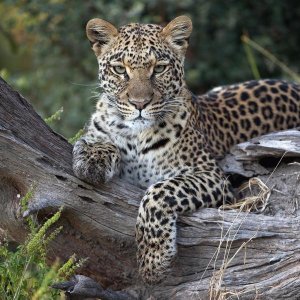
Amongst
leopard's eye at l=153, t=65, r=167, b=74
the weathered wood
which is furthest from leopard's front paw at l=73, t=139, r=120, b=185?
the weathered wood

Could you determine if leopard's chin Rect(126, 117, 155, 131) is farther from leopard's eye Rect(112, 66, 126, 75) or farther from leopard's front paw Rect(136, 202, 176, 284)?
leopard's front paw Rect(136, 202, 176, 284)

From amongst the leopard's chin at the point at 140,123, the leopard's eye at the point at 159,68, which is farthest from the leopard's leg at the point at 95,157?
the leopard's eye at the point at 159,68

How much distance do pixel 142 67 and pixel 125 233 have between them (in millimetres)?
1302

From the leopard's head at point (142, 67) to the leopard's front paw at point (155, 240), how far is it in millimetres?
804

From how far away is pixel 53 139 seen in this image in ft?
24.0

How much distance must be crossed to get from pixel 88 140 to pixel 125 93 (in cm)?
65

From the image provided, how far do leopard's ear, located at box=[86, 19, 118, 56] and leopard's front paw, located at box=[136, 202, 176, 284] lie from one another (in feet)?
4.99

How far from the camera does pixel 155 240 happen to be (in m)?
6.98

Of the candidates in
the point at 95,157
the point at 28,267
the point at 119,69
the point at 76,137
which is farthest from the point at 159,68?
the point at 28,267

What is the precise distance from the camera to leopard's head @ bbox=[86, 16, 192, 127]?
24.1 feet

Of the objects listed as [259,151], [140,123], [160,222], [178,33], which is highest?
[178,33]

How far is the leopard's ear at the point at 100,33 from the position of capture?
25.2 ft

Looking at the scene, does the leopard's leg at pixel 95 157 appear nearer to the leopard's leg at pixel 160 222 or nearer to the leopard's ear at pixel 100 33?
the leopard's leg at pixel 160 222

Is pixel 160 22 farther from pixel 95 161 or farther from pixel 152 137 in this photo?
pixel 95 161
